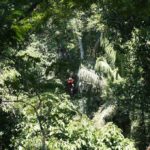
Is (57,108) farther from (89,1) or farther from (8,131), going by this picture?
(89,1)

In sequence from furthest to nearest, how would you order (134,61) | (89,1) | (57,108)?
(134,61), (57,108), (89,1)

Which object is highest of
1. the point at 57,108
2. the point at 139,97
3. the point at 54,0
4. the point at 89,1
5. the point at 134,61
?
the point at 134,61

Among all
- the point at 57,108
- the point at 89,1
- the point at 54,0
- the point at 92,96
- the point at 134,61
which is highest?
the point at 92,96

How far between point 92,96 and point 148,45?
10.1 m

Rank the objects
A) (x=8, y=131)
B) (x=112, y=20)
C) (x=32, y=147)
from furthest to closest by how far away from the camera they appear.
→ (x=112, y=20)
(x=8, y=131)
(x=32, y=147)

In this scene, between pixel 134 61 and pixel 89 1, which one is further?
pixel 134 61

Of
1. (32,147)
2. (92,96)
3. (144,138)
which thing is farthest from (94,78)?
(32,147)

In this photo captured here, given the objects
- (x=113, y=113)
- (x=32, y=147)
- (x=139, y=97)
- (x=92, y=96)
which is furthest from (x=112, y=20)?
(x=92, y=96)

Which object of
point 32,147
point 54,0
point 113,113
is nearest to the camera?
point 54,0

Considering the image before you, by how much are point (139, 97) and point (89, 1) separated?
1005cm

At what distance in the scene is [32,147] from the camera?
948 cm

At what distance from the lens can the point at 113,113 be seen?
1942 cm

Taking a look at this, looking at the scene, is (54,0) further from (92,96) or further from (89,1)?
(92,96)

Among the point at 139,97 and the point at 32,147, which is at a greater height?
the point at 139,97
